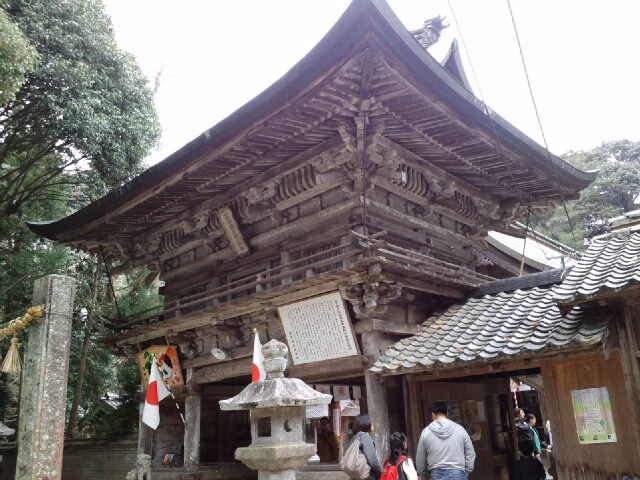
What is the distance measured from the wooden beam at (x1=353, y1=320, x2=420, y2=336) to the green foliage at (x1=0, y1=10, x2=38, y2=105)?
846 centimetres

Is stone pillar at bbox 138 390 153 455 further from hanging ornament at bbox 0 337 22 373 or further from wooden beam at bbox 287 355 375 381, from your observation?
hanging ornament at bbox 0 337 22 373

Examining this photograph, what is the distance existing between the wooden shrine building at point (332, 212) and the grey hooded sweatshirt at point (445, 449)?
5.28 ft

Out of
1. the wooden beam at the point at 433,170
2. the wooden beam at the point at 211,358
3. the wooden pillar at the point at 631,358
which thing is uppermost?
the wooden beam at the point at 433,170

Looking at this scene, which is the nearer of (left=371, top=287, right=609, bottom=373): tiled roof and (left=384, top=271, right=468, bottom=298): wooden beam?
(left=371, top=287, right=609, bottom=373): tiled roof

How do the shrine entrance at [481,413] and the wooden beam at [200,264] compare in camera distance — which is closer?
the shrine entrance at [481,413]

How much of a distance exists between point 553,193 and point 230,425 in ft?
29.6

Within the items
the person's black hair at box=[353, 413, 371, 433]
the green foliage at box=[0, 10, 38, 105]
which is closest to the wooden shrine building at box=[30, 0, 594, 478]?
the person's black hair at box=[353, 413, 371, 433]

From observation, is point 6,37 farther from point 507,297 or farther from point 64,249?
point 507,297

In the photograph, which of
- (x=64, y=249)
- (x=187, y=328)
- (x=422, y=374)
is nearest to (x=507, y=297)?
(x=422, y=374)

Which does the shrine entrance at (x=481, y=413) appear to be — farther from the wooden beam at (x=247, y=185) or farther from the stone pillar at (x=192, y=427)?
the stone pillar at (x=192, y=427)

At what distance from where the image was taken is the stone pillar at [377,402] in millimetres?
7328

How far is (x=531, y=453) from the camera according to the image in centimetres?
738

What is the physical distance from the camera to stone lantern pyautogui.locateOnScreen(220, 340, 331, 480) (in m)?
4.80

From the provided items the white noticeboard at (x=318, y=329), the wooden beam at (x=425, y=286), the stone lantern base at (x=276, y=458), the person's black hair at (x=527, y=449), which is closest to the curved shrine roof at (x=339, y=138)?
the wooden beam at (x=425, y=286)
